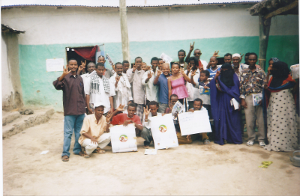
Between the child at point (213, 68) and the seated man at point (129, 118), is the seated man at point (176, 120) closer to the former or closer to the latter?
the seated man at point (129, 118)

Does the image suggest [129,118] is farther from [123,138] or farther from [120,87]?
[120,87]

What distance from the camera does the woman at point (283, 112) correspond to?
13.6ft

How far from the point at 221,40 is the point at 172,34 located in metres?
1.74

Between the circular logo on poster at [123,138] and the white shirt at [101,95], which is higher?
the white shirt at [101,95]

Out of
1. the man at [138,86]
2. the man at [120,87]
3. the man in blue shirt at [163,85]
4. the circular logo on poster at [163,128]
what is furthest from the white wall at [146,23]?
the circular logo on poster at [163,128]

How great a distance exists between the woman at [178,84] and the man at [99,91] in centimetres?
129

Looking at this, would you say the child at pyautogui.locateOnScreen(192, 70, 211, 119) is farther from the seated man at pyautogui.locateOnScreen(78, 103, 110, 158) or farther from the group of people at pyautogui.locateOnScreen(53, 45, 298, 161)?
the seated man at pyautogui.locateOnScreen(78, 103, 110, 158)

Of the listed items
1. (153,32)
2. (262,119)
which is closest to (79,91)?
(262,119)

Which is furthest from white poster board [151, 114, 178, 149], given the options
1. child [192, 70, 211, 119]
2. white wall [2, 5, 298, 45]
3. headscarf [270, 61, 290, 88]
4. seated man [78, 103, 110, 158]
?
white wall [2, 5, 298, 45]

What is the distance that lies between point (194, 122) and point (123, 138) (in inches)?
57.1

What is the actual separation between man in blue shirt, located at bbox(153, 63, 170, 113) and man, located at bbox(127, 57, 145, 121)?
458 millimetres

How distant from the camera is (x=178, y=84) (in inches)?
192

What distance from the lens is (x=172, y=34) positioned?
7969 mm

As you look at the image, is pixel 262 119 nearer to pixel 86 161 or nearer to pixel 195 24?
pixel 86 161
